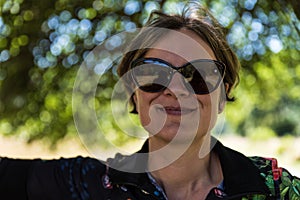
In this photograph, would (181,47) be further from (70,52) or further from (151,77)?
(70,52)

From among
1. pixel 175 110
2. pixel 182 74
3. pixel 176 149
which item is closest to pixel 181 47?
pixel 182 74

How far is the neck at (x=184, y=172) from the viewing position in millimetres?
2010

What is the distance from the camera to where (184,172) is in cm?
204

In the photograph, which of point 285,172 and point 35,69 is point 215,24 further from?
point 35,69

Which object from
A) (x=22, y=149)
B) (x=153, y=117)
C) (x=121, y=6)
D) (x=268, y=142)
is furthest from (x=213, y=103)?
(x=268, y=142)

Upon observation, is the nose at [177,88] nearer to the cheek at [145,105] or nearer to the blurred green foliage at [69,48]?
the cheek at [145,105]

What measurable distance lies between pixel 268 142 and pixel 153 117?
5.79 m

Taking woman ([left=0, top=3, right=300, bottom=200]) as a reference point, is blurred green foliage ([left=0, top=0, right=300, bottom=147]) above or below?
below

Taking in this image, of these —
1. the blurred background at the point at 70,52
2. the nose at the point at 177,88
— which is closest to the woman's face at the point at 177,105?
the nose at the point at 177,88

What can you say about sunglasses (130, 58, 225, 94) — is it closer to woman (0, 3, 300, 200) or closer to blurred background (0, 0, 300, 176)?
woman (0, 3, 300, 200)

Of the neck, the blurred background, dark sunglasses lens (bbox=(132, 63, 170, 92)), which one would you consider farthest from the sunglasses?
the blurred background

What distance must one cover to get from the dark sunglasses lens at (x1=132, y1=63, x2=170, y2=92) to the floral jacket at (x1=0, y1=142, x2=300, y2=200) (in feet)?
0.84

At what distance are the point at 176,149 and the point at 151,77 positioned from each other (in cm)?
24

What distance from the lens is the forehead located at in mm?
1992
